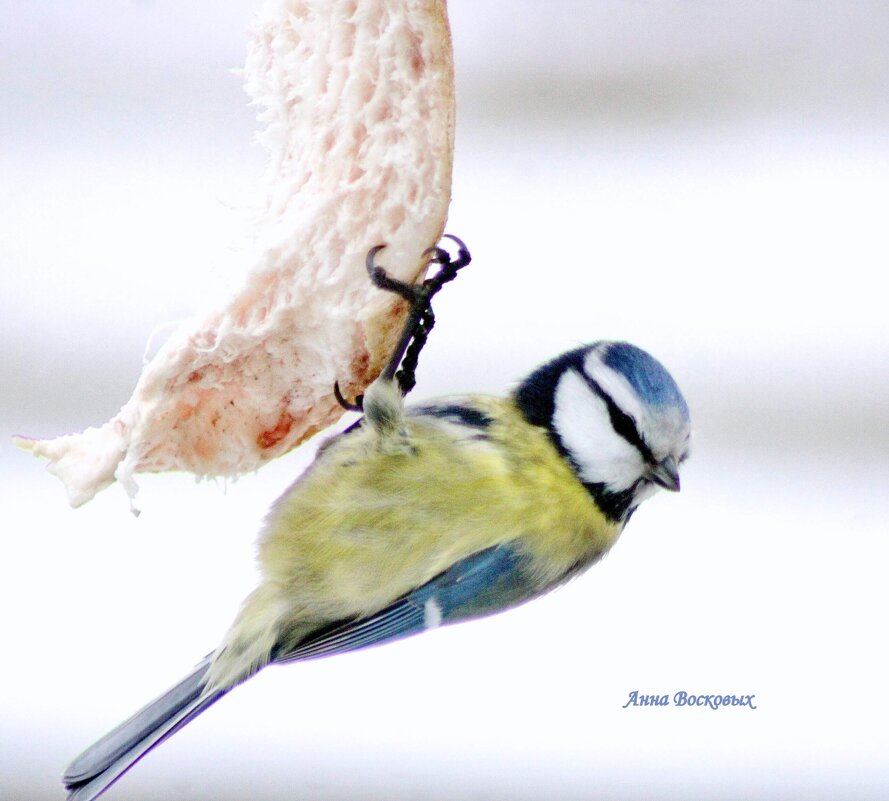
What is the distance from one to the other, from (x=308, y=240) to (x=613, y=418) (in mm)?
168

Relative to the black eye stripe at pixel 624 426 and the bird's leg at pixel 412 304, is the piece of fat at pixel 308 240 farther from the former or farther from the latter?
the black eye stripe at pixel 624 426

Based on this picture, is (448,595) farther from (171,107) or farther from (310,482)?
(171,107)

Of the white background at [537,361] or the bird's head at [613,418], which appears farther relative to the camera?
the white background at [537,361]

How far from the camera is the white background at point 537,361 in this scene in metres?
0.57

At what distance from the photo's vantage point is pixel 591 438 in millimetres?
507

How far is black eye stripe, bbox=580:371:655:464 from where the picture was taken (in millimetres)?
478

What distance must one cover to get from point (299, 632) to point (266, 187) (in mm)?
220

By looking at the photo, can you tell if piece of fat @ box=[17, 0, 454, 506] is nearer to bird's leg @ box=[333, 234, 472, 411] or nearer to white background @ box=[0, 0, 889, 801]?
bird's leg @ box=[333, 234, 472, 411]

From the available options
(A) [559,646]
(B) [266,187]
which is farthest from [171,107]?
(A) [559,646]

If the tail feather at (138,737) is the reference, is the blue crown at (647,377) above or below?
above

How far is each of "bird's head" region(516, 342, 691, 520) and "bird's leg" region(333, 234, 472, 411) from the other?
0.08m

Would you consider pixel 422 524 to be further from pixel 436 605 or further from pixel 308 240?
pixel 308 240

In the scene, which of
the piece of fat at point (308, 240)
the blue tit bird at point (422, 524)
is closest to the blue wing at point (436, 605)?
the blue tit bird at point (422, 524)

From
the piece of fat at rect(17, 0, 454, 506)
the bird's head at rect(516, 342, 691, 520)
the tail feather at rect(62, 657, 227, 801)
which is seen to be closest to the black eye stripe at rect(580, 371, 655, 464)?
the bird's head at rect(516, 342, 691, 520)
